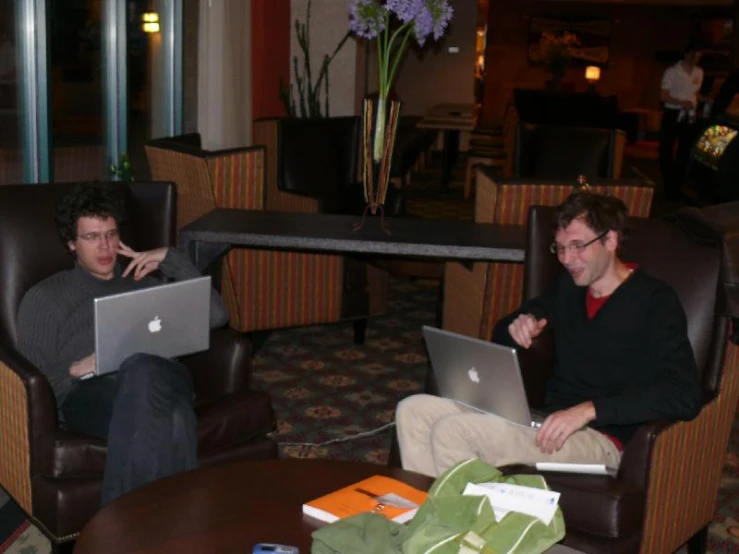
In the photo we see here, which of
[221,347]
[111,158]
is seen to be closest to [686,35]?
[111,158]

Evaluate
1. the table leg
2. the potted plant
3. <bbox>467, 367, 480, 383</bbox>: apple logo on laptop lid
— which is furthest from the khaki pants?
the table leg

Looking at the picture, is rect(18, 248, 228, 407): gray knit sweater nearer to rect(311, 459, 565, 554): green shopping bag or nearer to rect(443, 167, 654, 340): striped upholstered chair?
rect(311, 459, 565, 554): green shopping bag

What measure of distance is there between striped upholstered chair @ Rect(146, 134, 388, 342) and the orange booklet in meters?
2.57

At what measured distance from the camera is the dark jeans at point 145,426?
2.83 m

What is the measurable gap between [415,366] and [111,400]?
2.22 m

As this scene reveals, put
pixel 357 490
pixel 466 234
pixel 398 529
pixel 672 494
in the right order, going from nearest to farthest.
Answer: pixel 398 529 → pixel 357 490 → pixel 672 494 → pixel 466 234

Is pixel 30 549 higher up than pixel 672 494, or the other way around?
pixel 672 494

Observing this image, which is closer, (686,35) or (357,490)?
(357,490)

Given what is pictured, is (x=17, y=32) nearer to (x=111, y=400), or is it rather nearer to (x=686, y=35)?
(x=111, y=400)

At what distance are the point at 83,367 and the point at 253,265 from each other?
2038mm

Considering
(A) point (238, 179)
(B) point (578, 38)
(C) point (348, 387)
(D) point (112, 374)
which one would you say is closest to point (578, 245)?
(D) point (112, 374)

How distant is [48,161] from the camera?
16.9 feet

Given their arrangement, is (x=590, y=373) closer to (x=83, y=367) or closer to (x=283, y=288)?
(x=83, y=367)

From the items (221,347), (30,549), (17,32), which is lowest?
(30,549)
